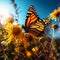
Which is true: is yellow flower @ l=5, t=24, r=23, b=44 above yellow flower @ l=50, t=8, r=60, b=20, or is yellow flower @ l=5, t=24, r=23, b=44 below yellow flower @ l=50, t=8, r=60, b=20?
below

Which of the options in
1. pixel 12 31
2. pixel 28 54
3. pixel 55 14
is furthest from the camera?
pixel 55 14

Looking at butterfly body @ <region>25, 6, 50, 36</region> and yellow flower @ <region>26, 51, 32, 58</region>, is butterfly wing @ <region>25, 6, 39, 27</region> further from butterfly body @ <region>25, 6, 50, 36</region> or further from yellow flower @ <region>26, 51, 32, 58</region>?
yellow flower @ <region>26, 51, 32, 58</region>

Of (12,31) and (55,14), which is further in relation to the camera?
(55,14)

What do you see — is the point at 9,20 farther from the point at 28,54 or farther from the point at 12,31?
the point at 28,54

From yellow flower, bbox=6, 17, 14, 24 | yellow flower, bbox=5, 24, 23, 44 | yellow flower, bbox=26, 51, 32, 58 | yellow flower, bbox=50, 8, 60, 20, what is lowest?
yellow flower, bbox=26, 51, 32, 58

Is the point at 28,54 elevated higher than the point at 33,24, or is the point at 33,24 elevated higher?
the point at 33,24

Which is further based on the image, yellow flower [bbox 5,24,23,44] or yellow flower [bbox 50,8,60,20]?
yellow flower [bbox 50,8,60,20]

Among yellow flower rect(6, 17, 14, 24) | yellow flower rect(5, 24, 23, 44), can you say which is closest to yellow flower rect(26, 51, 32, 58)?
yellow flower rect(5, 24, 23, 44)

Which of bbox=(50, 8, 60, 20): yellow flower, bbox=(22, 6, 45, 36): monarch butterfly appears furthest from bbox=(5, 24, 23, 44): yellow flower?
bbox=(50, 8, 60, 20): yellow flower

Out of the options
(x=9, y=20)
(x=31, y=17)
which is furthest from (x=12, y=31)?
(x=31, y=17)
